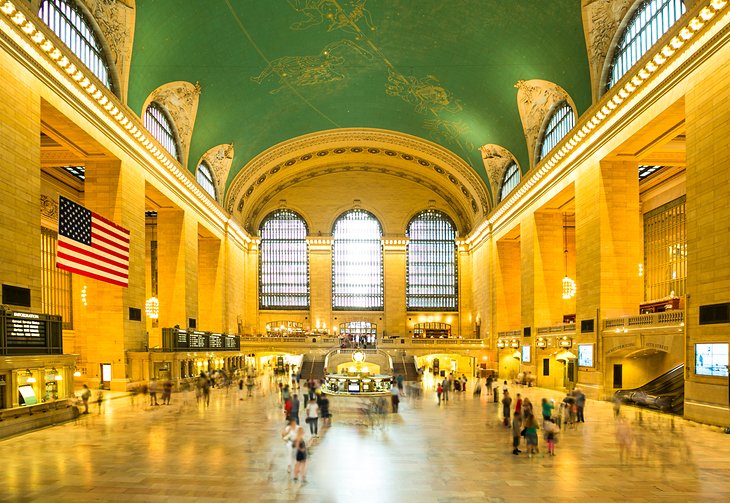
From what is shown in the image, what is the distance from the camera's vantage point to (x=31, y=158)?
58.8 feet

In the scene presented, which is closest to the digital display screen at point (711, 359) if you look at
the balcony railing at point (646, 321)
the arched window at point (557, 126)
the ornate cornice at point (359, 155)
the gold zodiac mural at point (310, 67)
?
the balcony railing at point (646, 321)

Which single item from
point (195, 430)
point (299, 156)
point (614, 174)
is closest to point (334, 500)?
point (195, 430)

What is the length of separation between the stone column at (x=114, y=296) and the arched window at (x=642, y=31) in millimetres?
18944

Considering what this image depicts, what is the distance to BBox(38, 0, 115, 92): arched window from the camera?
19.7 metres

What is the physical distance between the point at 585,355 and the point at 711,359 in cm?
890

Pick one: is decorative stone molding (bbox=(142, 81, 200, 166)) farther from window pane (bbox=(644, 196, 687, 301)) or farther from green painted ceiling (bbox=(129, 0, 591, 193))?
window pane (bbox=(644, 196, 687, 301))

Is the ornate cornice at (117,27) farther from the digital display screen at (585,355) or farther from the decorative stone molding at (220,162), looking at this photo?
the digital display screen at (585,355)

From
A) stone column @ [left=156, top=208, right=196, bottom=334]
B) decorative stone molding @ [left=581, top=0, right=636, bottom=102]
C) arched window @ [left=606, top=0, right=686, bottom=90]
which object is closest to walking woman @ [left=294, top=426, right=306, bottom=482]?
arched window @ [left=606, top=0, right=686, bottom=90]

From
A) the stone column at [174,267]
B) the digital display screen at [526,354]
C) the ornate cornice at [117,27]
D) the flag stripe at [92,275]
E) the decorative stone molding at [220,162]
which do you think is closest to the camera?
the flag stripe at [92,275]

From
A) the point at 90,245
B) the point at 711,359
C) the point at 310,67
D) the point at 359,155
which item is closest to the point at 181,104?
the point at 310,67

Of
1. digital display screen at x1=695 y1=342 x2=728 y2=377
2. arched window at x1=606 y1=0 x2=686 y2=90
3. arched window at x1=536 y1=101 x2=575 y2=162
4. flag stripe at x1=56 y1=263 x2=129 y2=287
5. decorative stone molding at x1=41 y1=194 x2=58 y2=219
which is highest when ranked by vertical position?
arched window at x1=606 y1=0 x2=686 y2=90

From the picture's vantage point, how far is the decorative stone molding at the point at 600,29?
2278 centimetres

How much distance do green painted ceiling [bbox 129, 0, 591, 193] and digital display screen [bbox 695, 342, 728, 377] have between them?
12.1 meters

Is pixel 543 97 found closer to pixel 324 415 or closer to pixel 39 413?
pixel 324 415
